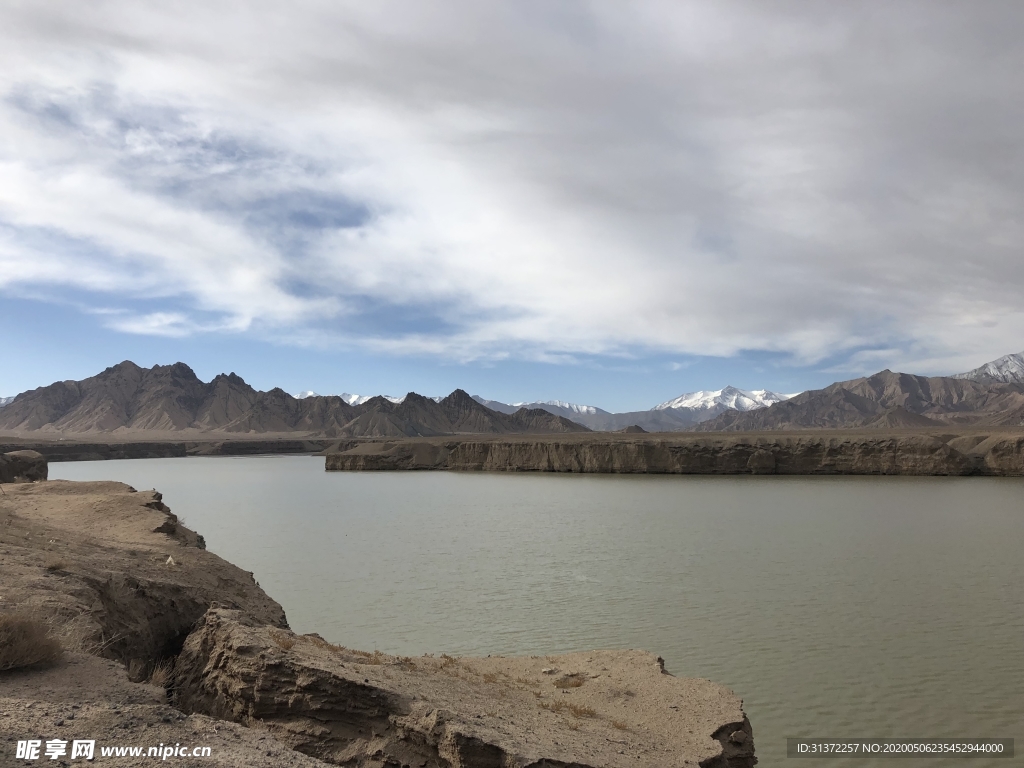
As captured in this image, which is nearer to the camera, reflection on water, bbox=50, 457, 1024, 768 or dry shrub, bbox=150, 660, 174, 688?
dry shrub, bbox=150, 660, 174, 688

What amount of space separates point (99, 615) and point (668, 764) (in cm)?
570

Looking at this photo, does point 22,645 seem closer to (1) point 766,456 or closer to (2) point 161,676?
(2) point 161,676

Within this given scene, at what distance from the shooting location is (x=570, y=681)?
8156mm

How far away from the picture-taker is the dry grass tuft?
8039 mm

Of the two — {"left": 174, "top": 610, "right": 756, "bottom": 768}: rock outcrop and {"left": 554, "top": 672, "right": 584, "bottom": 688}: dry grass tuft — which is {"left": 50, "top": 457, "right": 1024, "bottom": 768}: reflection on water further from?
{"left": 554, "top": 672, "right": 584, "bottom": 688}: dry grass tuft

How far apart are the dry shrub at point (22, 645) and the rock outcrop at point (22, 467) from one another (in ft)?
94.0

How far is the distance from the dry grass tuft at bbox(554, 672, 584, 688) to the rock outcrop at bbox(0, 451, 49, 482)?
28783 mm

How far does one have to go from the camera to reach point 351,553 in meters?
20.0

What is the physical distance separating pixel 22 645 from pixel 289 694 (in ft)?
6.32

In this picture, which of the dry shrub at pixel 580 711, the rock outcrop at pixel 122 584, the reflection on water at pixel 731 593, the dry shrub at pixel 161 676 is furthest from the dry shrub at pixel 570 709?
the rock outcrop at pixel 122 584

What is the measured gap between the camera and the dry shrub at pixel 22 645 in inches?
180

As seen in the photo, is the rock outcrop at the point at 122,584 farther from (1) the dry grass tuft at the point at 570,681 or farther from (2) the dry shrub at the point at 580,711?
(2) the dry shrub at the point at 580,711

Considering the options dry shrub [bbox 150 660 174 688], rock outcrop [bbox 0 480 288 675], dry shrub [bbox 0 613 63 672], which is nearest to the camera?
dry shrub [bbox 0 613 63 672]

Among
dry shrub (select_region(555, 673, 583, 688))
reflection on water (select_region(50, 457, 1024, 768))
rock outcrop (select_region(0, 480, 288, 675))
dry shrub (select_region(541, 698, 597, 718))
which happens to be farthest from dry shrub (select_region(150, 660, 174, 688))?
reflection on water (select_region(50, 457, 1024, 768))
